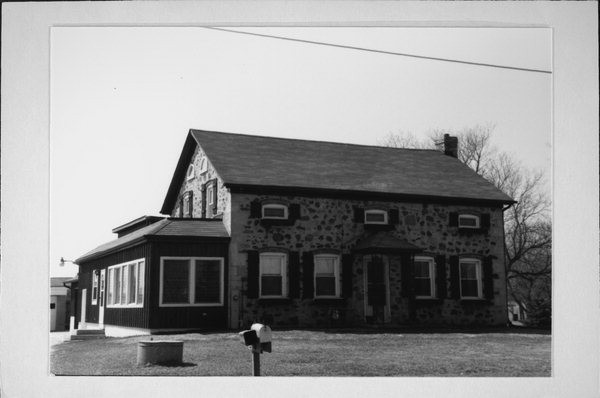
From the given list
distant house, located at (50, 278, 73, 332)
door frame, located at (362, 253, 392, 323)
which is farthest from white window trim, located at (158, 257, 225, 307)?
door frame, located at (362, 253, 392, 323)

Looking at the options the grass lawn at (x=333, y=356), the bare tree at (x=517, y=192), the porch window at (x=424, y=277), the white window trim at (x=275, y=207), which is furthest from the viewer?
the porch window at (x=424, y=277)

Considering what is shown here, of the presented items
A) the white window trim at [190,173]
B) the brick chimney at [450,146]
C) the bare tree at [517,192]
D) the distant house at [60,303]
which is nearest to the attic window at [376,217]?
the bare tree at [517,192]

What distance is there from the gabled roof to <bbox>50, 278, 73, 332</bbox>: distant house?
A: 397cm

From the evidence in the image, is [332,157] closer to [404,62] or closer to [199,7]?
[404,62]

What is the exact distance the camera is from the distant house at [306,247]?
15562 mm

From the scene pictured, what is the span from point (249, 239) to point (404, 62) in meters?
5.54

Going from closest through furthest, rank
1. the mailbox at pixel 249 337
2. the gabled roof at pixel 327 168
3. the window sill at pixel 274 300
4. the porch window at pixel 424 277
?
the mailbox at pixel 249 337 < the window sill at pixel 274 300 < the gabled roof at pixel 327 168 < the porch window at pixel 424 277

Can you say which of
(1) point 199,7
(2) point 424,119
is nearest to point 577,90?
(2) point 424,119

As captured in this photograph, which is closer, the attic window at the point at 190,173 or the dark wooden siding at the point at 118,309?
the dark wooden siding at the point at 118,309

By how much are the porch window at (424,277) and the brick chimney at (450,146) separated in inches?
118

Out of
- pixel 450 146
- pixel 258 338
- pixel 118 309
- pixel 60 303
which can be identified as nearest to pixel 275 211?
pixel 118 309

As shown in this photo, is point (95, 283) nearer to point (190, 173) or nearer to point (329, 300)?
point (190, 173)

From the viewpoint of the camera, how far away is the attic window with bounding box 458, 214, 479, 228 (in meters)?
17.6

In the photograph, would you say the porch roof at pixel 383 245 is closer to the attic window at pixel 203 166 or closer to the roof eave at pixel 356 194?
the roof eave at pixel 356 194
